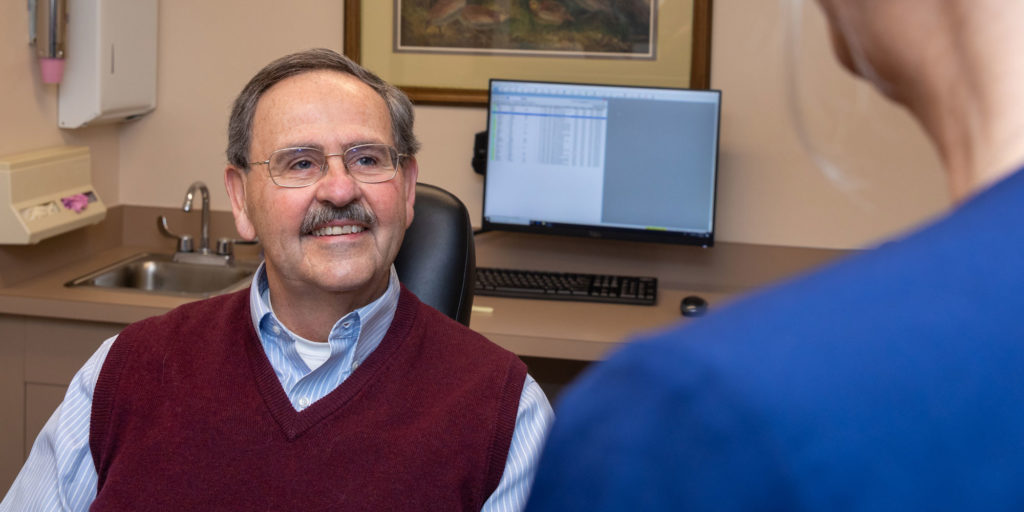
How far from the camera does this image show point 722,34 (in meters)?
2.94

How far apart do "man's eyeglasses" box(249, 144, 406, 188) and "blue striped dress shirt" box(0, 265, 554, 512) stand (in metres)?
0.18

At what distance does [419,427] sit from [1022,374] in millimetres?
1166

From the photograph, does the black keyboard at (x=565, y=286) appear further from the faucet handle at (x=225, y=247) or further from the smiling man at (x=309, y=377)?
the smiling man at (x=309, y=377)

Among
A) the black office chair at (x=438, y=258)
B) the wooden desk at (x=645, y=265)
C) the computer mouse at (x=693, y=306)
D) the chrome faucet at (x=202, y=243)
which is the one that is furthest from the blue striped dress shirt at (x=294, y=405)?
the chrome faucet at (x=202, y=243)

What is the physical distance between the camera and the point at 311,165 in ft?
5.26

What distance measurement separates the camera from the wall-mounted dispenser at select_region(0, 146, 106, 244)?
104 inches

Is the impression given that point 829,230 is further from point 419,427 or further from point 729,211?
point 419,427

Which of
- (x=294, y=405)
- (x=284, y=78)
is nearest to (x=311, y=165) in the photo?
(x=284, y=78)

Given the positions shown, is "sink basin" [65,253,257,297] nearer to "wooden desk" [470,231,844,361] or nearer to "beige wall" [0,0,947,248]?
"beige wall" [0,0,947,248]

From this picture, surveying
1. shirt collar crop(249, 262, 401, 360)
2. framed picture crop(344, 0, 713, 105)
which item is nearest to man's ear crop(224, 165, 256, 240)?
shirt collar crop(249, 262, 401, 360)

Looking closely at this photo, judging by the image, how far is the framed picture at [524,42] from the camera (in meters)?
2.95

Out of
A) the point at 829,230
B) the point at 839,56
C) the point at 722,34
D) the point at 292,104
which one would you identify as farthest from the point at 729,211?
the point at 839,56

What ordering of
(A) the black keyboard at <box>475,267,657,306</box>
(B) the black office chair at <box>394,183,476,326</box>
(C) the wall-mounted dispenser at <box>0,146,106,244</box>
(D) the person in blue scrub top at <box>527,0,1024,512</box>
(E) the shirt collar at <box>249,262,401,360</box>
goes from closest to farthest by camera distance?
(D) the person in blue scrub top at <box>527,0,1024,512</box>, (E) the shirt collar at <box>249,262,401,360</box>, (B) the black office chair at <box>394,183,476,326</box>, (C) the wall-mounted dispenser at <box>0,146,106,244</box>, (A) the black keyboard at <box>475,267,657,306</box>

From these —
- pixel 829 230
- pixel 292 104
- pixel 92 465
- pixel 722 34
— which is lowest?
pixel 92 465
